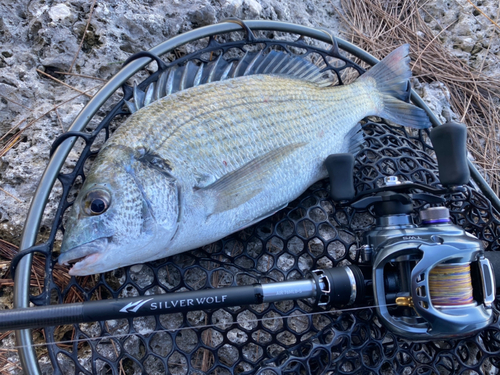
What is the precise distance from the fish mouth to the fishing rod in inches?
5.7

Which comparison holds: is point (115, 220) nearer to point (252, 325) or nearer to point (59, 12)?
point (252, 325)

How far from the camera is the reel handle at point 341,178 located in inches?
66.4

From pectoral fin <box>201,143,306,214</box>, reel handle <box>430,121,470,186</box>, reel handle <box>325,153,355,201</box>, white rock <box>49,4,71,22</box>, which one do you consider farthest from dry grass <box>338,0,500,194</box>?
white rock <box>49,4,71,22</box>

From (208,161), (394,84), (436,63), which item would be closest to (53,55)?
(208,161)

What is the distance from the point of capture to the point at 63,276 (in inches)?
61.5

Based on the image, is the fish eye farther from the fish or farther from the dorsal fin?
the dorsal fin

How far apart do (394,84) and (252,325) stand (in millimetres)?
1568

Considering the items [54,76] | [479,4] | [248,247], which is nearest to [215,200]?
[248,247]

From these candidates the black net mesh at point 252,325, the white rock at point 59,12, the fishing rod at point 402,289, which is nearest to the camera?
the fishing rod at point 402,289

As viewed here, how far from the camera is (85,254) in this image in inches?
50.3

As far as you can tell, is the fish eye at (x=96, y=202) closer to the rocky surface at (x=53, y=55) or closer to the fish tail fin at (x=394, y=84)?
the rocky surface at (x=53, y=55)

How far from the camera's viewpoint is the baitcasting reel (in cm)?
126

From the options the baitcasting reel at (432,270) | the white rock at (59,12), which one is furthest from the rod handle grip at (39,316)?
the white rock at (59,12)

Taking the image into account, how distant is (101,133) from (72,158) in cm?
19
